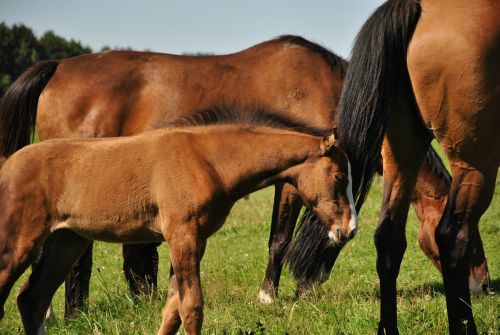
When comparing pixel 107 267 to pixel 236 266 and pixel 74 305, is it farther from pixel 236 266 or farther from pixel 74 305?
pixel 74 305

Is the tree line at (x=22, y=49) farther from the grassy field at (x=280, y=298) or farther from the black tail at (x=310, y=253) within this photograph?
the black tail at (x=310, y=253)

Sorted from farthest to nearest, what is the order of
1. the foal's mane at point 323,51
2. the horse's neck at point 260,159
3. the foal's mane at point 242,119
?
the foal's mane at point 323,51
the foal's mane at point 242,119
the horse's neck at point 260,159

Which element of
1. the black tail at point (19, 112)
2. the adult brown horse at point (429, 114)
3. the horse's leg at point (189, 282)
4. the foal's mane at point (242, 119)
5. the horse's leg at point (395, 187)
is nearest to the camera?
the horse's leg at point (189, 282)

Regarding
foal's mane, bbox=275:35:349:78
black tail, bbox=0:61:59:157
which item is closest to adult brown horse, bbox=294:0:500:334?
foal's mane, bbox=275:35:349:78

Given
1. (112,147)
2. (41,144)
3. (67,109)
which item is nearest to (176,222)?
(112,147)

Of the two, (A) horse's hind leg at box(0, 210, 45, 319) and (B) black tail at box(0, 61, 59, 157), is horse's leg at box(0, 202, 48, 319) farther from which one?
(B) black tail at box(0, 61, 59, 157)

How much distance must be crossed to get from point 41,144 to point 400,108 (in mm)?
2371

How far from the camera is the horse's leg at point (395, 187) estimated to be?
5.22m

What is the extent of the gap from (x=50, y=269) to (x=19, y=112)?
2492mm

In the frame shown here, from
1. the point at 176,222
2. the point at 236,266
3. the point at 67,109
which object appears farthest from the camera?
the point at 236,266

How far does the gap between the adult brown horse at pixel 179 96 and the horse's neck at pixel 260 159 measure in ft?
7.43

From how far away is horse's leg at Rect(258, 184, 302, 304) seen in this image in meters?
7.23

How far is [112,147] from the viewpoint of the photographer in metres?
5.11

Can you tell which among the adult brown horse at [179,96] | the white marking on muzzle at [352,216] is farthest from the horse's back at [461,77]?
the adult brown horse at [179,96]
